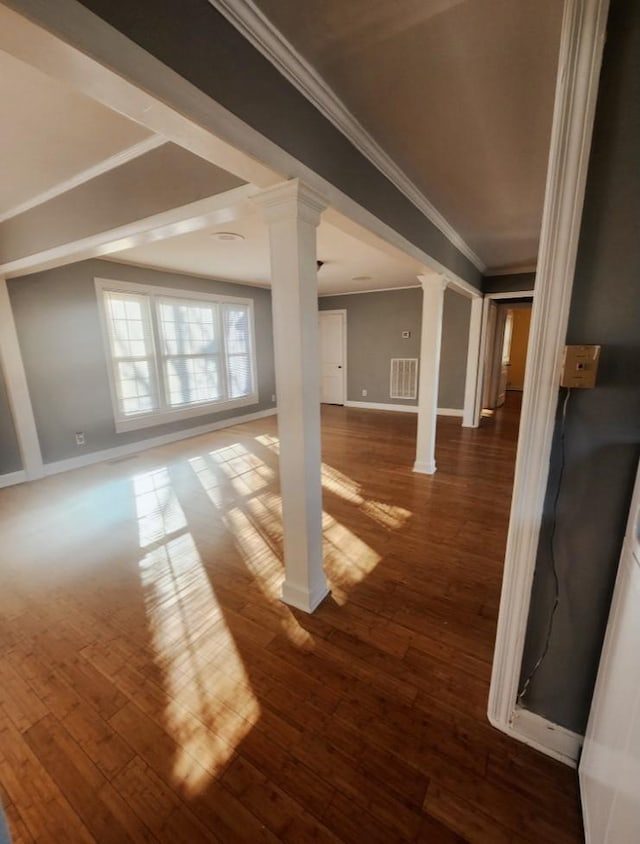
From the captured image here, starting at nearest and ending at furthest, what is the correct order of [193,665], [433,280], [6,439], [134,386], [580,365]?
[580,365] < [193,665] < [433,280] < [6,439] < [134,386]

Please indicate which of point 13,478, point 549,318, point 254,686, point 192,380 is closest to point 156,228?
point 549,318

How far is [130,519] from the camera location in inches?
113

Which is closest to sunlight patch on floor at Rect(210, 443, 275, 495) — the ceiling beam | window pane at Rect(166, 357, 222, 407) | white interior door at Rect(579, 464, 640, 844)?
window pane at Rect(166, 357, 222, 407)

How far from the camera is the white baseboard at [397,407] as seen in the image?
20.6ft

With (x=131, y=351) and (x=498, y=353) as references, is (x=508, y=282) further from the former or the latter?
(x=131, y=351)

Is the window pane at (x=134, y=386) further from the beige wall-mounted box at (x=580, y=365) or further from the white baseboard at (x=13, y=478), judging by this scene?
the beige wall-mounted box at (x=580, y=365)

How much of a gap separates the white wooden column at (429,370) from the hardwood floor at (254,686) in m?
0.85

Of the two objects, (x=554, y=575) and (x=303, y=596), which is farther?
(x=303, y=596)

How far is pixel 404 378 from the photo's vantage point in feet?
22.0

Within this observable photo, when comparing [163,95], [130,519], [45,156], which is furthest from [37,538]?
[163,95]

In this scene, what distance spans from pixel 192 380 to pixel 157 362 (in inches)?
25.4

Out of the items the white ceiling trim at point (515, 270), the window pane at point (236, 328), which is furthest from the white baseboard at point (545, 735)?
the window pane at point (236, 328)

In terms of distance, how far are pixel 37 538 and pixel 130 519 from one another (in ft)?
2.05

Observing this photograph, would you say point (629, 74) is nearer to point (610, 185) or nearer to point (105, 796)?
point (610, 185)
